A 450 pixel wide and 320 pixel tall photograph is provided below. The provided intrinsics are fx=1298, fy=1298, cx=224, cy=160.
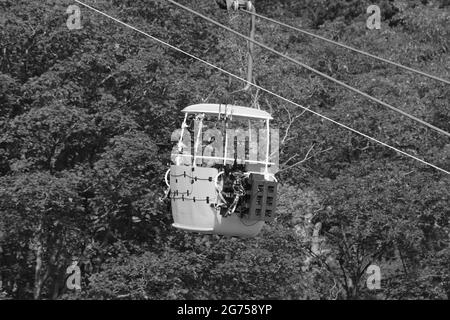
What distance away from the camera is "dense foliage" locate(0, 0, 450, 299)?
1124 inches

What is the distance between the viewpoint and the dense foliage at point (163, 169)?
28.5 metres

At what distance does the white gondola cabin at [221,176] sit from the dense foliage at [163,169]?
770 cm

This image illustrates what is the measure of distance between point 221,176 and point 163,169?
32.3 ft

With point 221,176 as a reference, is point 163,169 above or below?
above

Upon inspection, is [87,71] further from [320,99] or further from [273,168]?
[273,168]

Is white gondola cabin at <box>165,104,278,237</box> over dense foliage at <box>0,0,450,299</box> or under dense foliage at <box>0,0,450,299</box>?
under

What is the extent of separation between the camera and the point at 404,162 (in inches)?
1272

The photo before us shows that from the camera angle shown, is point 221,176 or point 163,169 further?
point 163,169

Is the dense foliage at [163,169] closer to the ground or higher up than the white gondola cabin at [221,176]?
higher up

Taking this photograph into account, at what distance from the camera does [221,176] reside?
19094 mm

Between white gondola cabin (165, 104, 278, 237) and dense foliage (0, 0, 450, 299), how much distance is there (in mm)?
7705

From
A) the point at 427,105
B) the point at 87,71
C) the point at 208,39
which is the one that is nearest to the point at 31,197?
the point at 87,71

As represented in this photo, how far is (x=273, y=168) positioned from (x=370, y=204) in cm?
1287

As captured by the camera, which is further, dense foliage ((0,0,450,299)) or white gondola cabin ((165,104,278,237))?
dense foliage ((0,0,450,299))
